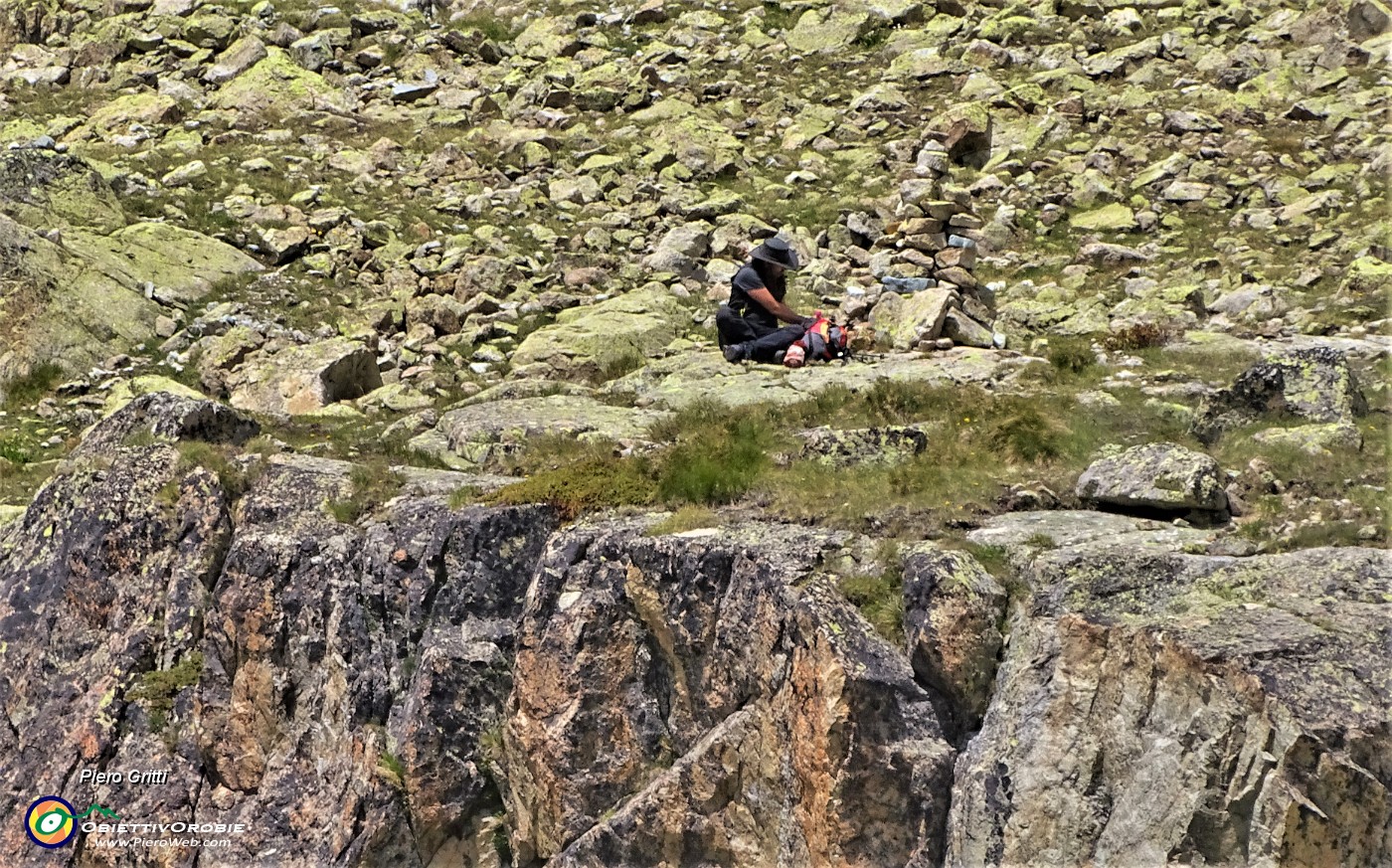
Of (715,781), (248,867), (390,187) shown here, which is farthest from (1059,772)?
(390,187)

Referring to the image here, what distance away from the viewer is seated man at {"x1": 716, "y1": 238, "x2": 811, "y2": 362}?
15258 mm

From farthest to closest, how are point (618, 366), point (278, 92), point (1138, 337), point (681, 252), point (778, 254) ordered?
point (278, 92) < point (681, 252) < point (618, 366) < point (778, 254) < point (1138, 337)

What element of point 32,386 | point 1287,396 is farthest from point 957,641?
point 32,386

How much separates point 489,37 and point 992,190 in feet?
45.8

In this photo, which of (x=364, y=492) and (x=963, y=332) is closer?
(x=364, y=492)

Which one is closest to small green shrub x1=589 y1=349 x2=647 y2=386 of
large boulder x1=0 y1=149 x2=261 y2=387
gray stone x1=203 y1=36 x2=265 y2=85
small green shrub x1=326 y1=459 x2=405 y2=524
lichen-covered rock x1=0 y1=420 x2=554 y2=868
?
small green shrub x1=326 y1=459 x2=405 y2=524

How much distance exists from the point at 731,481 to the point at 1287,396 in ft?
15.4

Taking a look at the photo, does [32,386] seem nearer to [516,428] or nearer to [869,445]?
[516,428]

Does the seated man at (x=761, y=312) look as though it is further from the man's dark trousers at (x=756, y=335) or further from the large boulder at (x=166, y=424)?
the large boulder at (x=166, y=424)

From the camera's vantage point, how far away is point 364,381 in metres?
16.4

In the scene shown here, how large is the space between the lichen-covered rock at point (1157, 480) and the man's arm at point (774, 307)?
596 cm

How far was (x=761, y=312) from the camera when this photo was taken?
1546 cm

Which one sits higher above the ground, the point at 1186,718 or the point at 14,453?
the point at 1186,718

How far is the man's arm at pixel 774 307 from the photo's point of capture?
598 inches
